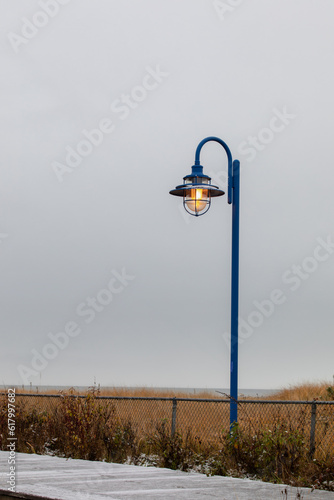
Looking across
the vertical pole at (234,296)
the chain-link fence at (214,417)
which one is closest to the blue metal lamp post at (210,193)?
the vertical pole at (234,296)

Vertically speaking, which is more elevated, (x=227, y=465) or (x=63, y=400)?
(x=63, y=400)

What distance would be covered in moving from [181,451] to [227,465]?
99 cm

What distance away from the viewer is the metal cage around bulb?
1165 centimetres

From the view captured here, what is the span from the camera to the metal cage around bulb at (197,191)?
11648mm

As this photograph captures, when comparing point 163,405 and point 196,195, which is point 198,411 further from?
point 196,195

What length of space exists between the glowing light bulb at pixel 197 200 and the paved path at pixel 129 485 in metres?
4.68

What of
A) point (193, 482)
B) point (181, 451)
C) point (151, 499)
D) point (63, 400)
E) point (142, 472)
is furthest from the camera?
point (63, 400)

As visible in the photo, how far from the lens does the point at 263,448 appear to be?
9.52m

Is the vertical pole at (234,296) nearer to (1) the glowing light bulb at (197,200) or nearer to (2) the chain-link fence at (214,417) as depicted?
(2) the chain-link fence at (214,417)

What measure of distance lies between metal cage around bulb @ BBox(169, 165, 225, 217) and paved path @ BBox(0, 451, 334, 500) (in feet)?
15.4

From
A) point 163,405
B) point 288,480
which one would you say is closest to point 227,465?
point 288,480

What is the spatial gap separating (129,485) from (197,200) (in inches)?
216

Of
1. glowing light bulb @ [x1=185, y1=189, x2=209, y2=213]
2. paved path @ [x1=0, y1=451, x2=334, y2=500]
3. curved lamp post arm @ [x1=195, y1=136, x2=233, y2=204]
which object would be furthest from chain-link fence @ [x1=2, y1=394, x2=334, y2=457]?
curved lamp post arm @ [x1=195, y1=136, x2=233, y2=204]

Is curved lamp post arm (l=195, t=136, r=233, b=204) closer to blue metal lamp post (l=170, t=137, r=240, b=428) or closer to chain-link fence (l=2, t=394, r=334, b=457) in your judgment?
blue metal lamp post (l=170, t=137, r=240, b=428)
